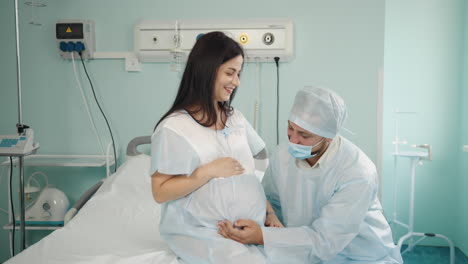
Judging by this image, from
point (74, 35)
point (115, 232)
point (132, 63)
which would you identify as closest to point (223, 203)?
point (115, 232)

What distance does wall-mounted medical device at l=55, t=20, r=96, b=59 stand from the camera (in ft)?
8.36

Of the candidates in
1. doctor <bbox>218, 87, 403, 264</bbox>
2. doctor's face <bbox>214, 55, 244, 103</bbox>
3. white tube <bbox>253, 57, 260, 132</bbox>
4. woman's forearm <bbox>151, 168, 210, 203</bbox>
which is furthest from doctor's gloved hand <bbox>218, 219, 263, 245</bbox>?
white tube <bbox>253, 57, 260, 132</bbox>

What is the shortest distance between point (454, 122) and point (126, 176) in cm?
269

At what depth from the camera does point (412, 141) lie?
3338mm

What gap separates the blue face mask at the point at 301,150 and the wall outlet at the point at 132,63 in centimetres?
152

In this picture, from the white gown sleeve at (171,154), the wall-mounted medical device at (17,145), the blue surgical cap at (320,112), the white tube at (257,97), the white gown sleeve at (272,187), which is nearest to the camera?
the white gown sleeve at (171,154)

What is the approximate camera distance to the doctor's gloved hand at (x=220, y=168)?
4.33 feet

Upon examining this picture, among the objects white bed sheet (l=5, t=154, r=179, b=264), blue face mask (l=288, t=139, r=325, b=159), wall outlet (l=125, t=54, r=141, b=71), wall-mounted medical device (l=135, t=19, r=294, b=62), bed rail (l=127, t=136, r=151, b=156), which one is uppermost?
wall-mounted medical device (l=135, t=19, r=294, b=62)

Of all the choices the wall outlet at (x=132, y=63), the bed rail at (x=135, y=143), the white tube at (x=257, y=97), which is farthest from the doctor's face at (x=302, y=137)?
the wall outlet at (x=132, y=63)

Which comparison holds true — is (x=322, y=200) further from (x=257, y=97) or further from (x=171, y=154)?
(x=257, y=97)

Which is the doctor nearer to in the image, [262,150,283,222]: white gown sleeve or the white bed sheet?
[262,150,283,222]: white gown sleeve

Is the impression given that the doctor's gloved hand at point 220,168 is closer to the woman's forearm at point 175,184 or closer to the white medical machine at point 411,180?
the woman's forearm at point 175,184

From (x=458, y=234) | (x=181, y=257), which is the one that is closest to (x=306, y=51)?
(x=181, y=257)

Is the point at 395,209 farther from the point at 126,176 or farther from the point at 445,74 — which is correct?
the point at 126,176
